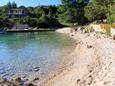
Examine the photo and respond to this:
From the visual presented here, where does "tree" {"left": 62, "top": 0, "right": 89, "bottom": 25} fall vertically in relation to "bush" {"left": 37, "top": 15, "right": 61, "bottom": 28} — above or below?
above

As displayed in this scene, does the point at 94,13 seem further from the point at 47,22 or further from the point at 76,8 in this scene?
the point at 47,22

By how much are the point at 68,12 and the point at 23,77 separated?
8396cm

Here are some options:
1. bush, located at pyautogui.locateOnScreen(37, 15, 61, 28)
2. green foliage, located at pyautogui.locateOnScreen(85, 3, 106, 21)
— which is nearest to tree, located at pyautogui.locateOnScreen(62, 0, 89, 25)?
bush, located at pyautogui.locateOnScreen(37, 15, 61, 28)

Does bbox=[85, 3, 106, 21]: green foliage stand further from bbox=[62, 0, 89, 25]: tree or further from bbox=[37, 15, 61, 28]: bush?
bbox=[37, 15, 61, 28]: bush

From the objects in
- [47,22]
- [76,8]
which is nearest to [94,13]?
[76,8]

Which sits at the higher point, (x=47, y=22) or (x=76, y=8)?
(x=76, y=8)

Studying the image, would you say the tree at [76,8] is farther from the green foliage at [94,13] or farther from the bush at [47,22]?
the green foliage at [94,13]

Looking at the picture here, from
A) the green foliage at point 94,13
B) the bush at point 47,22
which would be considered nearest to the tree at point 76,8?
the bush at point 47,22

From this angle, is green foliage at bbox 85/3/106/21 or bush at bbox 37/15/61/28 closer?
green foliage at bbox 85/3/106/21

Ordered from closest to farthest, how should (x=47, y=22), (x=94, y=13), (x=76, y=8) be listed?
(x=94, y=13), (x=76, y=8), (x=47, y=22)

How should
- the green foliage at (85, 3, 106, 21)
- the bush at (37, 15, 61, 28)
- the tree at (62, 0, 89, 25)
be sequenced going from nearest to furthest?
the green foliage at (85, 3, 106, 21) < the tree at (62, 0, 89, 25) < the bush at (37, 15, 61, 28)

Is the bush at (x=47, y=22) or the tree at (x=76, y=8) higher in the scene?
the tree at (x=76, y=8)

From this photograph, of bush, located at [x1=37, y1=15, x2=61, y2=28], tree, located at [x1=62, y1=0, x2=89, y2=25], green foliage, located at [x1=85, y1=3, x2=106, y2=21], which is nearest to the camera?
green foliage, located at [x1=85, y1=3, x2=106, y2=21]

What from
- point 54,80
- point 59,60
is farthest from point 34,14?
point 54,80
